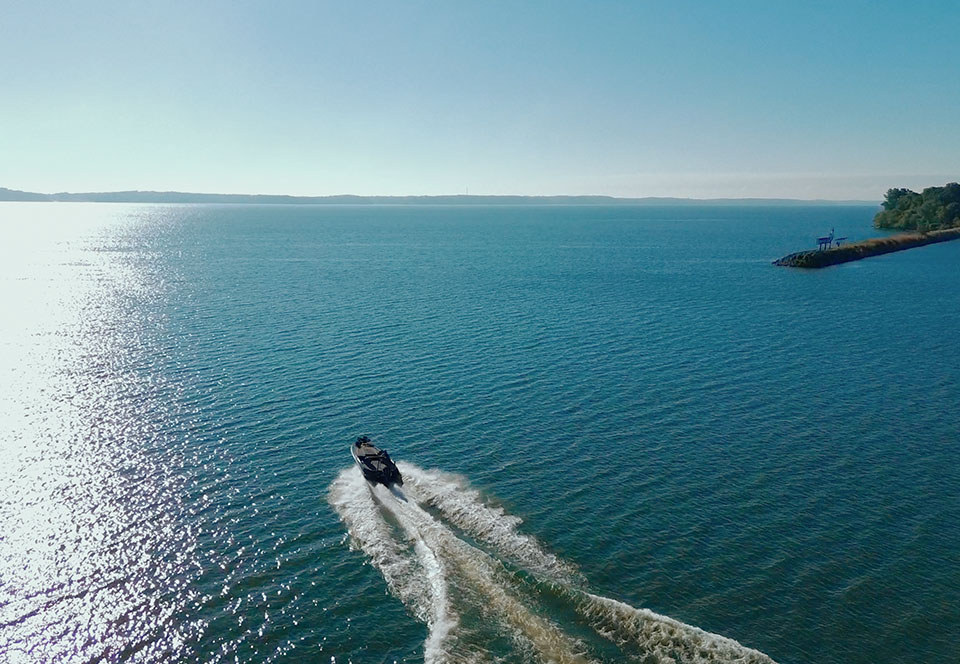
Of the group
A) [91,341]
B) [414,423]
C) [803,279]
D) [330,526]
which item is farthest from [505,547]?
[803,279]

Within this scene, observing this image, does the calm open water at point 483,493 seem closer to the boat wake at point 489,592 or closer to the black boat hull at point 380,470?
the boat wake at point 489,592

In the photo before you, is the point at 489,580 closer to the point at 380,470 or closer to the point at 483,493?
the point at 483,493

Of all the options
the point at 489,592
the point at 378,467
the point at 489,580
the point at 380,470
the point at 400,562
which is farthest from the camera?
the point at 378,467

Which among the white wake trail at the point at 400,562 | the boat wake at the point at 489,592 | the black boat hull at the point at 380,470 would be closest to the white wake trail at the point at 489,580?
the boat wake at the point at 489,592

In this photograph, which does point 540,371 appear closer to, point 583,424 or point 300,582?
point 583,424

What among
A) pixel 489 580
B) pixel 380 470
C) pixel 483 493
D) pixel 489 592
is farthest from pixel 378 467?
pixel 489 592
